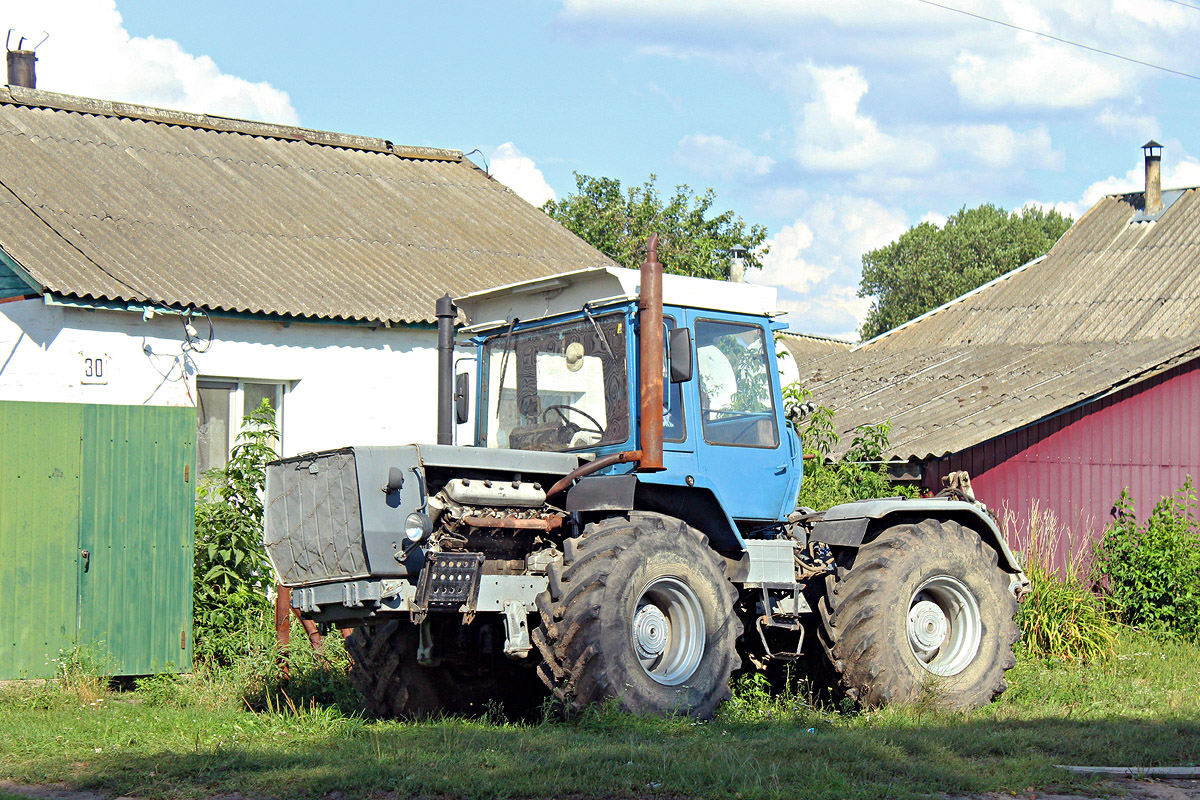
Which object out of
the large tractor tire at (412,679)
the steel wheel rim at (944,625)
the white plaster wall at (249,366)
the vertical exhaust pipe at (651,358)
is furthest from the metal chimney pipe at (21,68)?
the steel wheel rim at (944,625)

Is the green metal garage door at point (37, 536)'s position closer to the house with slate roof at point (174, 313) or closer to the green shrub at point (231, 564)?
the house with slate roof at point (174, 313)

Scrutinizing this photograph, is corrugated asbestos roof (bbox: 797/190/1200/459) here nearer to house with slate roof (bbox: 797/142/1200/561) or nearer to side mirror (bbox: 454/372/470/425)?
house with slate roof (bbox: 797/142/1200/561)

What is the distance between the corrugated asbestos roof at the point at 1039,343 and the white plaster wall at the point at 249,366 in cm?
526

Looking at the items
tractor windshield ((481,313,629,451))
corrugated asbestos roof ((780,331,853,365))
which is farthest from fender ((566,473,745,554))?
corrugated asbestos roof ((780,331,853,365))

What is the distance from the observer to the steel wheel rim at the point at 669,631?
7348 mm

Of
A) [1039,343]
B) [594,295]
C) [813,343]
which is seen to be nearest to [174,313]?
[594,295]

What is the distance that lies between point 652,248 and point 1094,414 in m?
9.00

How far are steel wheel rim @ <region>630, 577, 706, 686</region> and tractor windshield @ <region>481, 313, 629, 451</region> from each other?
96 centimetres

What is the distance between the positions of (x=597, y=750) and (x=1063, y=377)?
35.2ft

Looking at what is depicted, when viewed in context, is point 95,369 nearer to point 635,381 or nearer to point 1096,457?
point 635,381

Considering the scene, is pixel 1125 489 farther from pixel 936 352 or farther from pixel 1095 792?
pixel 1095 792

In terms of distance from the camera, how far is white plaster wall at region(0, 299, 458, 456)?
459 inches

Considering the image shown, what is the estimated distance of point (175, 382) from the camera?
1221cm

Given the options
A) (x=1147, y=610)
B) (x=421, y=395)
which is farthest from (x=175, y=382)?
(x=1147, y=610)
